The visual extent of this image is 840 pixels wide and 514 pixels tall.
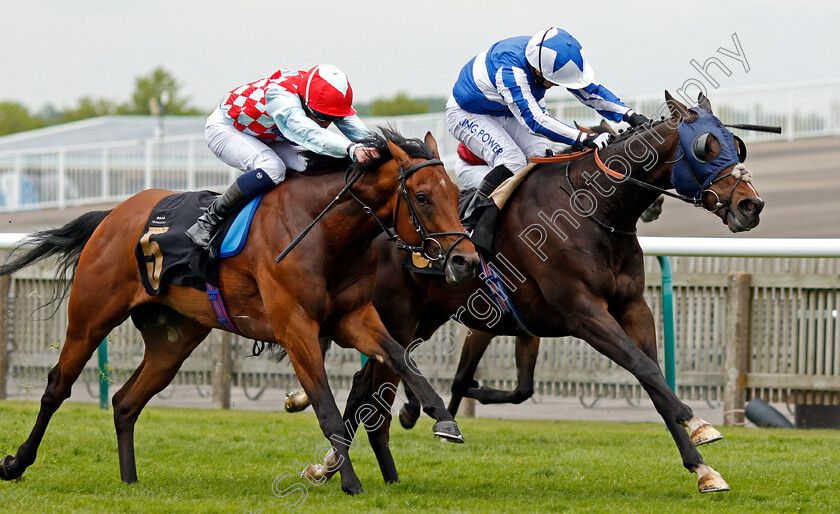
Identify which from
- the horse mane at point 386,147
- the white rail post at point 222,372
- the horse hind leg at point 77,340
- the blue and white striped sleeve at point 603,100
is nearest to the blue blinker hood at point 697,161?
the blue and white striped sleeve at point 603,100

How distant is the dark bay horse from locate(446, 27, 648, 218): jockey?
0.77ft

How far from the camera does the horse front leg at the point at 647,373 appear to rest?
4523 millimetres

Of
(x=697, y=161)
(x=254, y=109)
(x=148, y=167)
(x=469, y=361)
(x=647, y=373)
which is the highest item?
(x=148, y=167)

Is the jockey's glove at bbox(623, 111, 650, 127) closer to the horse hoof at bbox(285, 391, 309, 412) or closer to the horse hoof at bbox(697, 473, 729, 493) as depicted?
the horse hoof at bbox(697, 473, 729, 493)

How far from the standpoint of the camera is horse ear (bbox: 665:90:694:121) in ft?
16.0

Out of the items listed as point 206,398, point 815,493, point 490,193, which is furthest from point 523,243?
point 206,398

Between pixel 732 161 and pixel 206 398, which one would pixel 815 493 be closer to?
pixel 732 161

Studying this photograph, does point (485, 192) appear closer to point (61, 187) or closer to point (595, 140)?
point (595, 140)

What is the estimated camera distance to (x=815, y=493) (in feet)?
15.7

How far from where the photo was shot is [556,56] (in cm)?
538

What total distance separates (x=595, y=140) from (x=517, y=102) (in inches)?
19.3

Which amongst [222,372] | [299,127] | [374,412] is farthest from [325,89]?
[222,372]

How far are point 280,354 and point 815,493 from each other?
280 cm

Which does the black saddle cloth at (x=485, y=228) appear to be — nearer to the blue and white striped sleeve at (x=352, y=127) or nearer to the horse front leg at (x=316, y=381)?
the blue and white striped sleeve at (x=352, y=127)
